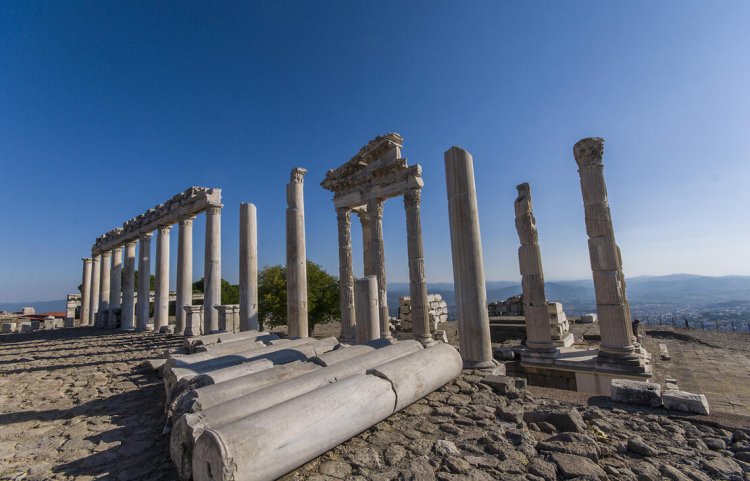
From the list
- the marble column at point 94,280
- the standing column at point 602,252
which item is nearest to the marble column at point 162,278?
the marble column at point 94,280

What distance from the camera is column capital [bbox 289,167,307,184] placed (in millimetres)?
15703

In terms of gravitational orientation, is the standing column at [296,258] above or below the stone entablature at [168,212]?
below

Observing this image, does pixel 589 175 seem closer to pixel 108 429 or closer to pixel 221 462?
pixel 221 462

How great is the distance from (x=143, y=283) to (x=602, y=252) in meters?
25.4

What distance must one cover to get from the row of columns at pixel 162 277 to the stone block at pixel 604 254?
55.1ft

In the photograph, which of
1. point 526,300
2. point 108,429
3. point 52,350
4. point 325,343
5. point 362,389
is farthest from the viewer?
point 52,350

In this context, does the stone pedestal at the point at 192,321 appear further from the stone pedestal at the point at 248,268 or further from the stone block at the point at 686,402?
the stone block at the point at 686,402

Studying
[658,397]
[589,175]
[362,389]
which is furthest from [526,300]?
[362,389]

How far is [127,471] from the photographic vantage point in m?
4.09

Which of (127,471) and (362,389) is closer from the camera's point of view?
(127,471)

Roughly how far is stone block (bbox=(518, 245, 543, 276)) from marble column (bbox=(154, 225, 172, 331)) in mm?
20092

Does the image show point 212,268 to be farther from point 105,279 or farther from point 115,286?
point 105,279

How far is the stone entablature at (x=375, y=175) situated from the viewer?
16.2m

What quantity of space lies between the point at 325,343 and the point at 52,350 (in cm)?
1394
